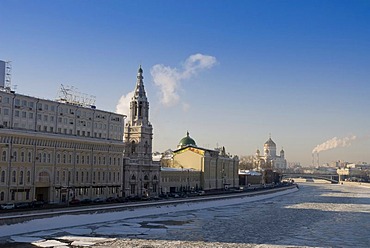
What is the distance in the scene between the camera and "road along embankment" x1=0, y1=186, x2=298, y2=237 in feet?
136

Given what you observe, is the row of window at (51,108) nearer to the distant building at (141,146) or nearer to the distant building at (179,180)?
the distant building at (141,146)

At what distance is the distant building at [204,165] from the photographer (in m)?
104

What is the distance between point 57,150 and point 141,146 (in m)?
21.7

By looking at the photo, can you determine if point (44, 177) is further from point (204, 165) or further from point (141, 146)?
point (204, 165)

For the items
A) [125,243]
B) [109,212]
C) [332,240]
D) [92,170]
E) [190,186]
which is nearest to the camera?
[125,243]

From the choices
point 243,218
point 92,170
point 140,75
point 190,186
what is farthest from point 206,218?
point 190,186

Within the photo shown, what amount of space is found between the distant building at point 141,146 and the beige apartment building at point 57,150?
539cm

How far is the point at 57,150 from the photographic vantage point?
6016 centimetres

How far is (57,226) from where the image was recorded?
45.0 m

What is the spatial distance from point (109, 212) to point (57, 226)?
9119mm

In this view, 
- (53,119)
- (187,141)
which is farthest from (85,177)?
(187,141)

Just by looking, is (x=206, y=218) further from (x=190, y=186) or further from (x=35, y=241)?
(x=190, y=186)

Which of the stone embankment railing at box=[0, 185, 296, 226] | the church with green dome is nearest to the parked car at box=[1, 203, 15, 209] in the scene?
the stone embankment railing at box=[0, 185, 296, 226]

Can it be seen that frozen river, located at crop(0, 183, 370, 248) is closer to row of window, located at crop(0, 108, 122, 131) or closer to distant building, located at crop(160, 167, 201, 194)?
row of window, located at crop(0, 108, 122, 131)
